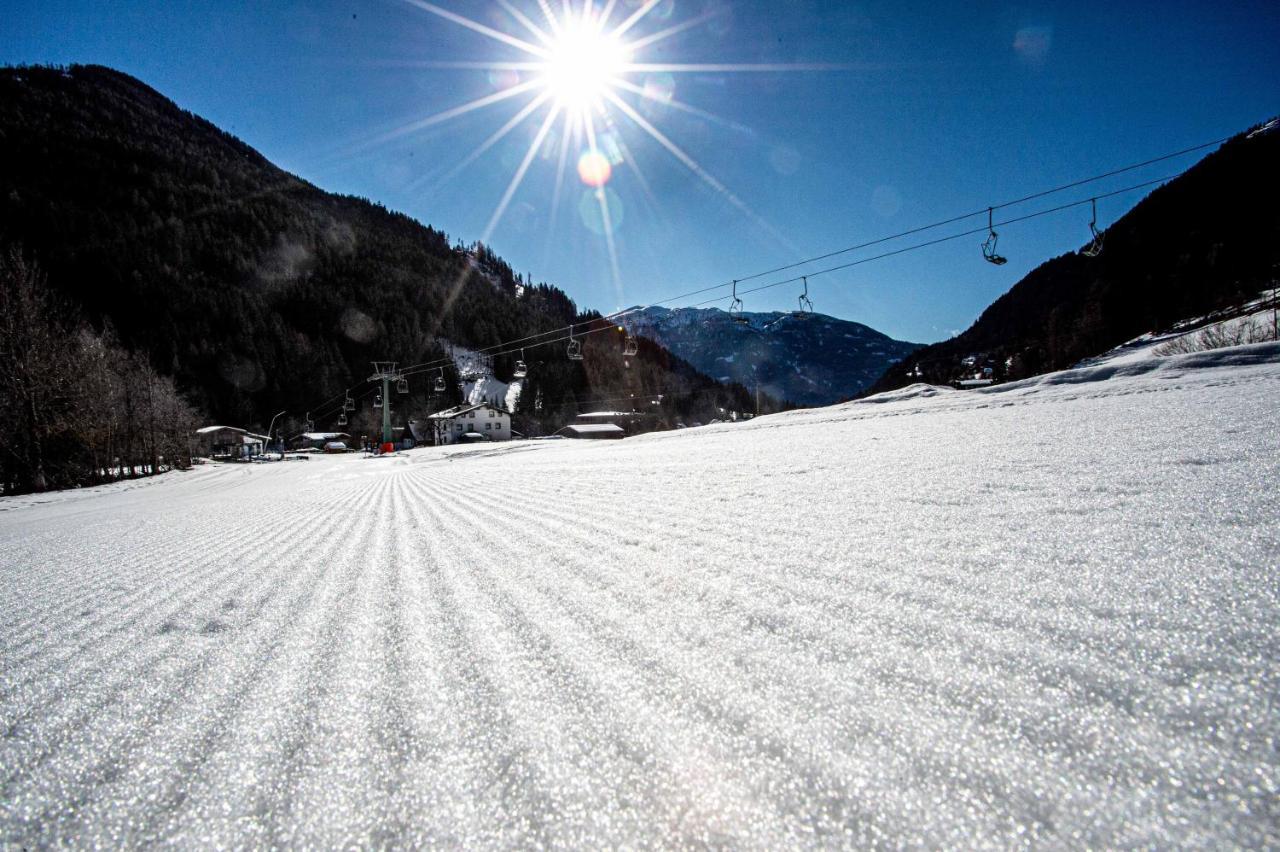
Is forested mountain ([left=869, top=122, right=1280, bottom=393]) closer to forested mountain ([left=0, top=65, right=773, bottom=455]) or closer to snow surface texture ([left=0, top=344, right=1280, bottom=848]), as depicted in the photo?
snow surface texture ([left=0, top=344, right=1280, bottom=848])

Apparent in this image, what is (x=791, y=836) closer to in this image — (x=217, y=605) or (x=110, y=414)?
(x=217, y=605)

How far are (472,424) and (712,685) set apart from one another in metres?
52.7

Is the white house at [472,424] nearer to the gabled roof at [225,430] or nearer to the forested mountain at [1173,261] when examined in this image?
the gabled roof at [225,430]

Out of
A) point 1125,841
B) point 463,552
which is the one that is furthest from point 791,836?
point 463,552

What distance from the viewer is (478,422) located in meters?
50.4

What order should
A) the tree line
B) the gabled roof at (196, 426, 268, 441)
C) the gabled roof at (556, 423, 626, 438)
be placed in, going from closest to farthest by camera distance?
the tree line
the gabled roof at (556, 423, 626, 438)
the gabled roof at (196, 426, 268, 441)

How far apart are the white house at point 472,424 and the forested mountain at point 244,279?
335 inches

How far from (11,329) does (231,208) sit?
A: 114210mm

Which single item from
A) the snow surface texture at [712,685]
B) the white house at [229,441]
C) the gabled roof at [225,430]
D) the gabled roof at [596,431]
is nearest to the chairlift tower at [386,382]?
the gabled roof at [596,431]

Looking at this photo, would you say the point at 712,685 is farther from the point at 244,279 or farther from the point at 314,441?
the point at 244,279

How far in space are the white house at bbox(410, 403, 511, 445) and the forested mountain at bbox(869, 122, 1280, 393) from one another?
1714 inches

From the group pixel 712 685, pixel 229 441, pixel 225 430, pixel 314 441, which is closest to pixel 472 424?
pixel 314 441

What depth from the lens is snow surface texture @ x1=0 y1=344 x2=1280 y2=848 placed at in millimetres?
506

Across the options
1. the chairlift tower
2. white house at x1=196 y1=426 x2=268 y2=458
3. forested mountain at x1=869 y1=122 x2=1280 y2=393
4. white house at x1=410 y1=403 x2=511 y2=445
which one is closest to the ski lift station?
white house at x1=196 y1=426 x2=268 y2=458
